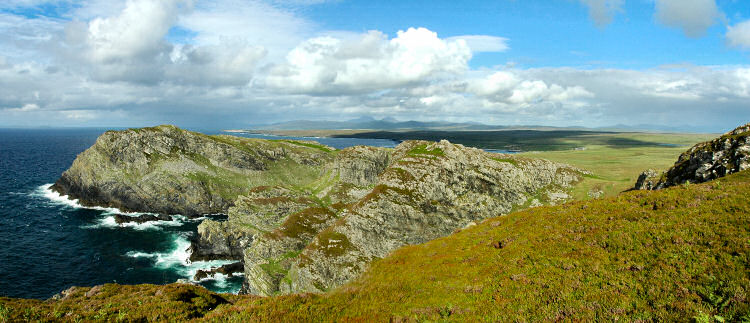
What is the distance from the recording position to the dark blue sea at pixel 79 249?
66.2 m

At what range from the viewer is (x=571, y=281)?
1722 cm

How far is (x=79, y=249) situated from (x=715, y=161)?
126 meters

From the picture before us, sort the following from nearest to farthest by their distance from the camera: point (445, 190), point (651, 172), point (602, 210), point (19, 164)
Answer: point (602, 210) → point (651, 172) → point (445, 190) → point (19, 164)

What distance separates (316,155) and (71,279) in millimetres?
94388

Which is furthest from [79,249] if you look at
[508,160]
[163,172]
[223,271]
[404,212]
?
[508,160]

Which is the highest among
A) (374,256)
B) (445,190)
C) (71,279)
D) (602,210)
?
(602,210)

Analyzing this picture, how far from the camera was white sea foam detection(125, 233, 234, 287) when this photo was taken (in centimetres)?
7240

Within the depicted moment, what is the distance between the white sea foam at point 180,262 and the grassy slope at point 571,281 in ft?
185

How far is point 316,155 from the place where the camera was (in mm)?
148625

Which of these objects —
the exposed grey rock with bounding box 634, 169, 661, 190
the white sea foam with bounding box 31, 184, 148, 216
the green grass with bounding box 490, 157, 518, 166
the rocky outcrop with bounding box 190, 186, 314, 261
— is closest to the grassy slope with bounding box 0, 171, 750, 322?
the exposed grey rock with bounding box 634, 169, 661, 190

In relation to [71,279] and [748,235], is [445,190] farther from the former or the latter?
[71,279]

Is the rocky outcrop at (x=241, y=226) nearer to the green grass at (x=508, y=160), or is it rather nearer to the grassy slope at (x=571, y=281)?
the green grass at (x=508, y=160)

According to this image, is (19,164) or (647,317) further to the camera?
(19,164)

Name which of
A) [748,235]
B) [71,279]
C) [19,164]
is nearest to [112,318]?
[748,235]
